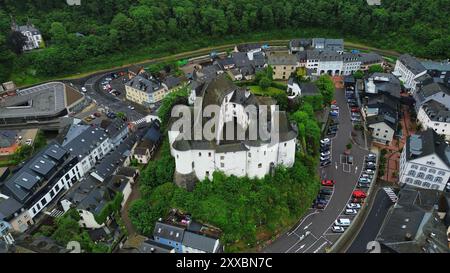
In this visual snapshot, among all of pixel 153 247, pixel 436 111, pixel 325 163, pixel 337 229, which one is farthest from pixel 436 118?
pixel 153 247

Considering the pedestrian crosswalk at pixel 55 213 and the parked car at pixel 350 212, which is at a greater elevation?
the parked car at pixel 350 212

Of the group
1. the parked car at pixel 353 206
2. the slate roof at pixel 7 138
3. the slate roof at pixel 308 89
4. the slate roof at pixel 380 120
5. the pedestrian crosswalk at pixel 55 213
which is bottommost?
the pedestrian crosswalk at pixel 55 213

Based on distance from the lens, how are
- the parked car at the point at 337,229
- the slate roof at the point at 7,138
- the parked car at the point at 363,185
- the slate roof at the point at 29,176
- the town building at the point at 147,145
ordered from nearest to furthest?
the parked car at the point at 337,229
the slate roof at the point at 29,176
the parked car at the point at 363,185
the town building at the point at 147,145
the slate roof at the point at 7,138

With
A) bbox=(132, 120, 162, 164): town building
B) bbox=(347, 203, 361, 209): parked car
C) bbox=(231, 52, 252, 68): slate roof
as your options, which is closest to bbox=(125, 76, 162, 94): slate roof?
bbox=(132, 120, 162, 164): town building

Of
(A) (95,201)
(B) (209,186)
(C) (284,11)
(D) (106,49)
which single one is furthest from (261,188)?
(C) (284,11)

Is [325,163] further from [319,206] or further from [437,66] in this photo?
[437,66]

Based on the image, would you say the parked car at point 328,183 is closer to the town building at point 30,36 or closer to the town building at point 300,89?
the town building at point 300,89

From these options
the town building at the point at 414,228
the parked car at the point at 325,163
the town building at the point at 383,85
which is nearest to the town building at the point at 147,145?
the parked car at the point at 325,163
